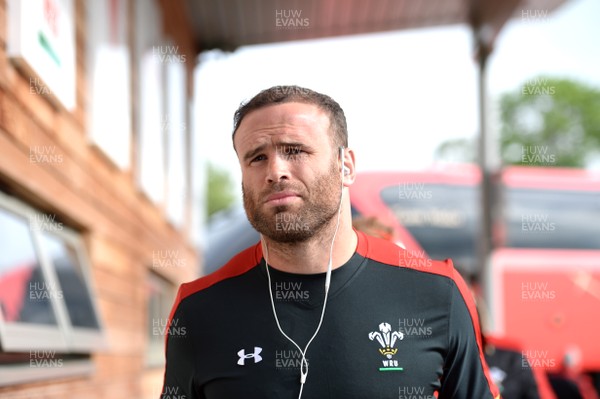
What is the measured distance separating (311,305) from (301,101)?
1.56ft

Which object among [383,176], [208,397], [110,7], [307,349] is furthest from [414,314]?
[383,176]

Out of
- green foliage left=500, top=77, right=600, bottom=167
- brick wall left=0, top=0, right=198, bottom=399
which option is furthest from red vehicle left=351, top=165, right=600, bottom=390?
green foliage left=500, top=77, right=600, bottom=167

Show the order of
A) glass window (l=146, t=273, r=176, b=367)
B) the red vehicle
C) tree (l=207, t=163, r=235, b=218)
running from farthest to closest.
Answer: tree (l=207, t=163, r=235, b=218), the red vehicle, glass window (l=146, t=273, r=176, b=367)

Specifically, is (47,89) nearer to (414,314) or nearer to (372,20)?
(414,314)

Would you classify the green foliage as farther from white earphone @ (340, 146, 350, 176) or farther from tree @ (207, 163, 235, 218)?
white earphone @ (340, 146, 350, 176)

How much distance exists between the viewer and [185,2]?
9.21 meters

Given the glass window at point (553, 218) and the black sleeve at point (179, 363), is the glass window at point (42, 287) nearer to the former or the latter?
the black sleeve at point (179, 363)

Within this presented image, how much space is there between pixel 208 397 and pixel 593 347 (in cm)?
1078

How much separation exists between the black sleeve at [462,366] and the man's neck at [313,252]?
11.5 inches

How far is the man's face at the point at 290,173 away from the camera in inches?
72.5

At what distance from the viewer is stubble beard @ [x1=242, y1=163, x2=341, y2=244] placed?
1.84m

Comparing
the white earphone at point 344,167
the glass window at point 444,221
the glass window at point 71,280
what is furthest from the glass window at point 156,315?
the white earphone at point 344,167

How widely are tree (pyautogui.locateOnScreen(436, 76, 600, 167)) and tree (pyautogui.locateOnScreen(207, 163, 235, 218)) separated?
18717 millimetres

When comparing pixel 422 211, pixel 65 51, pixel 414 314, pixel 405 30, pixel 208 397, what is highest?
pixel 405 30
